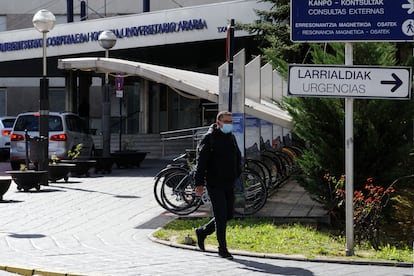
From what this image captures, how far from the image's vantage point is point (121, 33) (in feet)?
120

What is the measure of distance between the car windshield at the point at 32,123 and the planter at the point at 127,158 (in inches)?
89.7

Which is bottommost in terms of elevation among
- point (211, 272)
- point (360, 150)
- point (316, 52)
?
point (211, 272)

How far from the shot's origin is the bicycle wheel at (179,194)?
45.6ft

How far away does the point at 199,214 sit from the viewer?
45.9 feet

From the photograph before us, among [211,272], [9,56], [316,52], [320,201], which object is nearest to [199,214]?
[320,201]

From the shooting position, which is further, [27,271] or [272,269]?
[272,269]

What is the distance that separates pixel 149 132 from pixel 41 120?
22785 mm

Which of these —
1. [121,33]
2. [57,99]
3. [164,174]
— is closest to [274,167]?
[164,174]

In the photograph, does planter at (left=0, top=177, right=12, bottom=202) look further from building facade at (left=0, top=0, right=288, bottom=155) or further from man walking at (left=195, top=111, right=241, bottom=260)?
building facade at (left=0, top=0, right=288, bottom=155)

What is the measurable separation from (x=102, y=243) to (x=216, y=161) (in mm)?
2202

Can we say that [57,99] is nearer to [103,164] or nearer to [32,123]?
[32,123]

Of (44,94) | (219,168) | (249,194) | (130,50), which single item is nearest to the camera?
(219,168)

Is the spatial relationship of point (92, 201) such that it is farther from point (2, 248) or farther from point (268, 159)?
point (2, 248)

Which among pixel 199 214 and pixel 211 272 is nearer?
pixel 211 272
